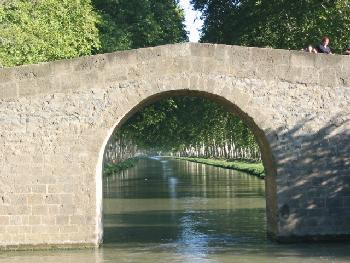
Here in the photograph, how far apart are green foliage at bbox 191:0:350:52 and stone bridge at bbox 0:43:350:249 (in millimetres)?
8963

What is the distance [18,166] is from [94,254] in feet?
7.94

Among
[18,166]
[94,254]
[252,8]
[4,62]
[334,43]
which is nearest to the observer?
[94,254]

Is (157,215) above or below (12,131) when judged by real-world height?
below

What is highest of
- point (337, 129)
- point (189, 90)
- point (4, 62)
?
point (4, 62)

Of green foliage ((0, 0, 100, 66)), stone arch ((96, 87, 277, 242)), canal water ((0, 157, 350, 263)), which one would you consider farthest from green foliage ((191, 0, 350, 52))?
stone arch ((96, 87, 277, 242))

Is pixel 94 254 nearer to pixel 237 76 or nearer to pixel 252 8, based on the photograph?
pixel 237 76

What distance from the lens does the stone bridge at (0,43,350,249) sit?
13.0m

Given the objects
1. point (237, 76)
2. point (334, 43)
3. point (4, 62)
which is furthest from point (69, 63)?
point (334, 43)

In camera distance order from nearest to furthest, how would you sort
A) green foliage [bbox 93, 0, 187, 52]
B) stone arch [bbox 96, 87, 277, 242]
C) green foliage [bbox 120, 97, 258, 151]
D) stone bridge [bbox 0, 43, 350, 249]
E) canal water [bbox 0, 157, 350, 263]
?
canal water [bbox 0, 157, 350, 263] < stone bridge [bbox 0, 43, 350, 249] < stone arch [bbox 96, 87, 277, 242] < green foliage [bbox 93, 0, 187, 52] < green foliage [bbox 120, 97, 258, 151]

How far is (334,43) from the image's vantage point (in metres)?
22.5

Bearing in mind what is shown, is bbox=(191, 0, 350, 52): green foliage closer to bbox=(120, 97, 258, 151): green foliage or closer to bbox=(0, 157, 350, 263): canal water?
bbox=(120, 97, 258, 151): green foliage

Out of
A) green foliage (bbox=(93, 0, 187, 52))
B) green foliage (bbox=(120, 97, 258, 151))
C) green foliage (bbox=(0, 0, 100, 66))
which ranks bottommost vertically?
green foliage (bbox=(120, 97, 258, 151))

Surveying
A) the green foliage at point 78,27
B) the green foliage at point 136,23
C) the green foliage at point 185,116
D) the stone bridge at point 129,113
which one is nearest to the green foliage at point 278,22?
the green foliage at point 136,23

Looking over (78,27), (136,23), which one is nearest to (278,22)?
(78,27)
